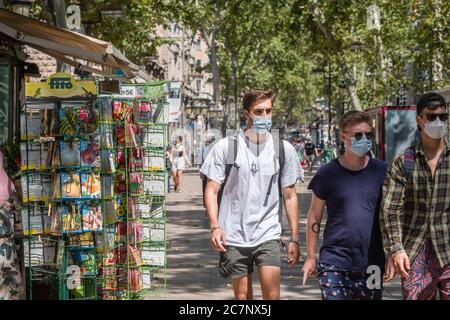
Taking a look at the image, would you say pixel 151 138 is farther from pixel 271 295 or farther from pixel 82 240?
pixel 271 295

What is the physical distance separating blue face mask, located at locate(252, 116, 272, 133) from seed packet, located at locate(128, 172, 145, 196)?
374cm

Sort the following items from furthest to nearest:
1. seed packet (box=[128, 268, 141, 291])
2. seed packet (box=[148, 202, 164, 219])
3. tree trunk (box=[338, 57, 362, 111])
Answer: tree trunk (box=[338, 57, 362, 111]) → seed packet (box=[148, 202, 164, 219]) → seed packet (box=[128, 268, 141, 291])

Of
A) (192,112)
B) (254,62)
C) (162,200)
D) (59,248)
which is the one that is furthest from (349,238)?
(192,112)

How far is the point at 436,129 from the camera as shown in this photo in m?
6.30

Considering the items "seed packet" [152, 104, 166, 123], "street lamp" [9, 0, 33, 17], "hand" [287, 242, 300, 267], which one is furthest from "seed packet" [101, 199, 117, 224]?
"street lamp" [9, 0, 33, 17]

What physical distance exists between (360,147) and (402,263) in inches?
30.8

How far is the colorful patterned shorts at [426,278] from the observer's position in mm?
6203

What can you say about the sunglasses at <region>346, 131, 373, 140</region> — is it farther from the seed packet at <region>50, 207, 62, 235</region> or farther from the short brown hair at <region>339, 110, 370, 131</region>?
the seed packet at <region>50, 207, 62, 235</region>

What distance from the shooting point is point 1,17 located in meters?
9.05

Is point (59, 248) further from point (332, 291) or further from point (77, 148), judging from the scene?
point (332, 291)

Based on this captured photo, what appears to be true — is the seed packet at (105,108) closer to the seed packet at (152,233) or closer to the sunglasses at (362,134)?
the seed packet at (152,233)

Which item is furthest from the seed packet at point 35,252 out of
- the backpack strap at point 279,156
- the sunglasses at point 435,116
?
the sunglasses at point 435,116

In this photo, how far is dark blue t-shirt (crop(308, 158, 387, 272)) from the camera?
6473mm
